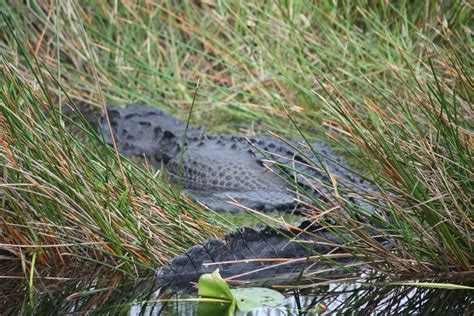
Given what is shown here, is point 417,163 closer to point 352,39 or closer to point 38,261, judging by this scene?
point 38,261

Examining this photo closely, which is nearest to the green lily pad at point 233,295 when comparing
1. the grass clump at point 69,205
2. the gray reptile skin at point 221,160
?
the grass clump at point 69,205

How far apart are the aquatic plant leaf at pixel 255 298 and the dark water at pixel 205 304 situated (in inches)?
1.1

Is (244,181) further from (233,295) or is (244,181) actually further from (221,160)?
(233,295)

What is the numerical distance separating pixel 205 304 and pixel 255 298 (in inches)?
6.7

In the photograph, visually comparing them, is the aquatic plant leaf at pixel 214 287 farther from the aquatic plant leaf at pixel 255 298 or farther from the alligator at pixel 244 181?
the alligator at pixel 244 181

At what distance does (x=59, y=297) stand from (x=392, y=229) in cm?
118

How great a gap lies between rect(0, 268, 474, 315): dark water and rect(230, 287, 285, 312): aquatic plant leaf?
3 cm

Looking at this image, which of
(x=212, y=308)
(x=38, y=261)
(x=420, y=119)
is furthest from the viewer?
(x=420, y=119)

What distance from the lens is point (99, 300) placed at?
11.1 ft

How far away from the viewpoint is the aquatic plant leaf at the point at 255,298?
3.22 meters

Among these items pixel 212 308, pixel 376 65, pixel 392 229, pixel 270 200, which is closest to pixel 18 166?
pixel 212 308

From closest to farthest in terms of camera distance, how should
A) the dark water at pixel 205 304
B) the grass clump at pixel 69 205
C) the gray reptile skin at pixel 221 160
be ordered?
the dark water at pixel 205 304, the grass clump at pixel 69 205, the gray reptile skin at pixel 221 160

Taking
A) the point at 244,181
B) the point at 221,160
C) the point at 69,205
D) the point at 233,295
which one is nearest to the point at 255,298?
the point at 233,295

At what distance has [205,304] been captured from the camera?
329 cm
